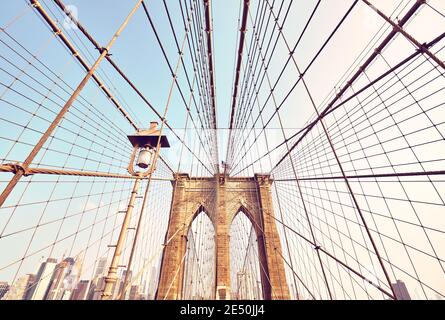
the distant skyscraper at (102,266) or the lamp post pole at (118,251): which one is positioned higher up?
the lamp post pole at (118,251)

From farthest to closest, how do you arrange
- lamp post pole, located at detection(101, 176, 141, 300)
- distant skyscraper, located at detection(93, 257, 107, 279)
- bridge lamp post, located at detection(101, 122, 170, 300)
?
distant skyscraper, located at detection(93, 257, 107, 279) → bridge lamp post, located at detection(101, 122, 170, 300) → lamp post pole, located at detection(101, 176, 141, 300)

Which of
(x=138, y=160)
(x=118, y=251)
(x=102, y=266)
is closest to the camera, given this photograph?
(x=118, y=251)

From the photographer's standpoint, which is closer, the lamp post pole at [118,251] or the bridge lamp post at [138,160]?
the lamp post pole at [118,251]

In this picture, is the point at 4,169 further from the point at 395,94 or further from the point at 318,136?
the point at 318,136

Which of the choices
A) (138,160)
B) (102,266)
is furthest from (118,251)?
(102,266)

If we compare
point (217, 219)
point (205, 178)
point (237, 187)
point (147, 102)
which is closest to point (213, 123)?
point (205, 178)

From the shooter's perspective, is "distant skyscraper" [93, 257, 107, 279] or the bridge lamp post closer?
the bridge lamp post

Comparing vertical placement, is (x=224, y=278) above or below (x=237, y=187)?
below

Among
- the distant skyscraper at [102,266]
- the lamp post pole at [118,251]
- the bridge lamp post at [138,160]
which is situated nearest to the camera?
the lamp post pole at [118,251]

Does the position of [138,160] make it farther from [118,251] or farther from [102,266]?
[102,266]

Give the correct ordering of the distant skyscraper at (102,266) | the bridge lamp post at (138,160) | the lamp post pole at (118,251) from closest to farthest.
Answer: the lamp post pole at (118,251) → the bridge lamp post at (138,160) → the distant skyscraper at (102,266)

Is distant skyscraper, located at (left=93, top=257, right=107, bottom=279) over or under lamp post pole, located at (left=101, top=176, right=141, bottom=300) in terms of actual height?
under

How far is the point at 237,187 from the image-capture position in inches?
486
